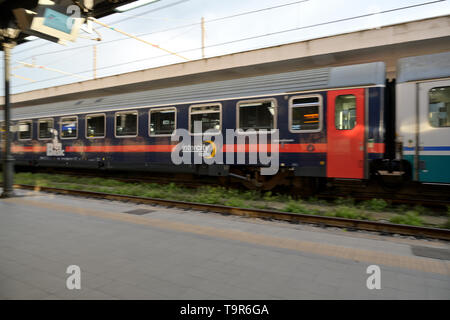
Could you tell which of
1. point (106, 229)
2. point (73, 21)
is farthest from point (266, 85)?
point (106, 229)

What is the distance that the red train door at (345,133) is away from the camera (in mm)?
7777

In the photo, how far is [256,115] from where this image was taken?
29.9ft

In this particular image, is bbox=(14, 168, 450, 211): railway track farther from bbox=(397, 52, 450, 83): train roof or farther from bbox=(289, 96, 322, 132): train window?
bbox=(397, 52, 450, 83): train roof

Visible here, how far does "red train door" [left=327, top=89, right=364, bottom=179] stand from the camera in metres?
7.78

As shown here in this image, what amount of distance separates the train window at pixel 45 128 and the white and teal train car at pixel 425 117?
49.5ft

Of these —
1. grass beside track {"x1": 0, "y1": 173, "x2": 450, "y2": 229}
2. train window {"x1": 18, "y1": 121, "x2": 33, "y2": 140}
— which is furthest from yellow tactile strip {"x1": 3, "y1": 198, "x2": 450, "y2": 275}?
train window {"x1": 18, "y1": 121, "x2": 33, "y2": 140}

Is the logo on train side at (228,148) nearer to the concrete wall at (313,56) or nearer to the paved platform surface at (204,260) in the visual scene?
the paved platform surface at (204,260)

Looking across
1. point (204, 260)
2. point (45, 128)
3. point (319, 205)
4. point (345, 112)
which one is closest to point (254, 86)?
point (345, 112)

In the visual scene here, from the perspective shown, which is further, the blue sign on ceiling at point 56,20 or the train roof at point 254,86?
the train roof at point 254,86

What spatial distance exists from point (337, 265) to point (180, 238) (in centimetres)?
243

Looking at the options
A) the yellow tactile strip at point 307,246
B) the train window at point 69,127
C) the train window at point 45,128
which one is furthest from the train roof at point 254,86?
the yellow tactile strip at point 307,246

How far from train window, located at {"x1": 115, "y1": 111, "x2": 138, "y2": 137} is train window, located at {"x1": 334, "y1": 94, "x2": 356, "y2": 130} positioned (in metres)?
7.60
